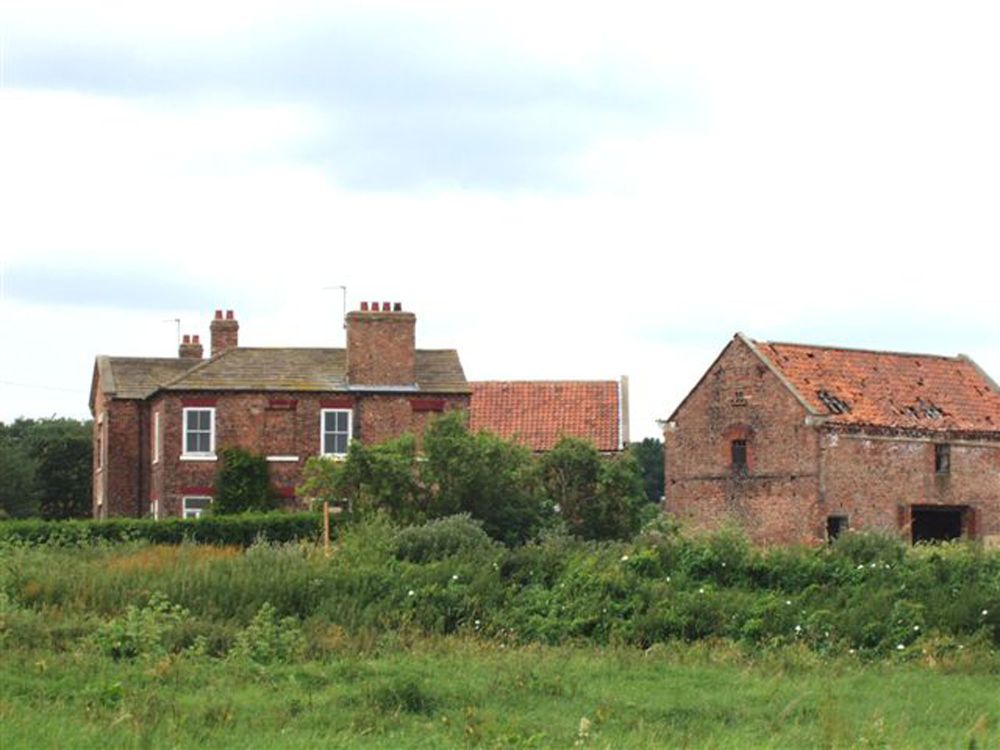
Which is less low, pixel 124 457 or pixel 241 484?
pixel 124 457

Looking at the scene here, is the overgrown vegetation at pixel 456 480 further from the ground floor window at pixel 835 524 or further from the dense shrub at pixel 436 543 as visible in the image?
the ground floor window at pixel 835 524

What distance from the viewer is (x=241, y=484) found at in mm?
57406

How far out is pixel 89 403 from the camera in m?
72.2

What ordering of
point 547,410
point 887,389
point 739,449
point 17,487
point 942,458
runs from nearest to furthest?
point 739,449, point 942,458, point 887,389, point 547,410, point 17,487

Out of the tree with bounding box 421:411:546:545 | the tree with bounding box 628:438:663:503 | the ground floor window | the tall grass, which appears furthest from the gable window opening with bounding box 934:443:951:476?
the tree with bounding box 628:438:663:503

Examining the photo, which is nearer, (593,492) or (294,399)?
(593,492)

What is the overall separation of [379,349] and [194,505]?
24.8ft

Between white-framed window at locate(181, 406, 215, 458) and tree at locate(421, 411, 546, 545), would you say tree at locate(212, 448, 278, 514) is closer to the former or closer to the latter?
white-framed window at locate(181, 406, 215, 458)

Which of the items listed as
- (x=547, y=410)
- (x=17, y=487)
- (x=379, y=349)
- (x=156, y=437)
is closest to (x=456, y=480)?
(x=379, y=349)

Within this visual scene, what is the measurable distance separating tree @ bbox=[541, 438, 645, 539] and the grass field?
80.4 feet

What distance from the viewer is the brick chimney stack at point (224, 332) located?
64250mm

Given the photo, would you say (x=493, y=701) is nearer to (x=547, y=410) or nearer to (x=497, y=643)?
(x=497, y=643)

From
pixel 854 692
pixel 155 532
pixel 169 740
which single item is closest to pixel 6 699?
pixel 169 740

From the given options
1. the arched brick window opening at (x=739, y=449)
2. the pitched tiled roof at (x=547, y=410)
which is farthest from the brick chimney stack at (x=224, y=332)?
the arched brick window opening at (x=739, y=449)
